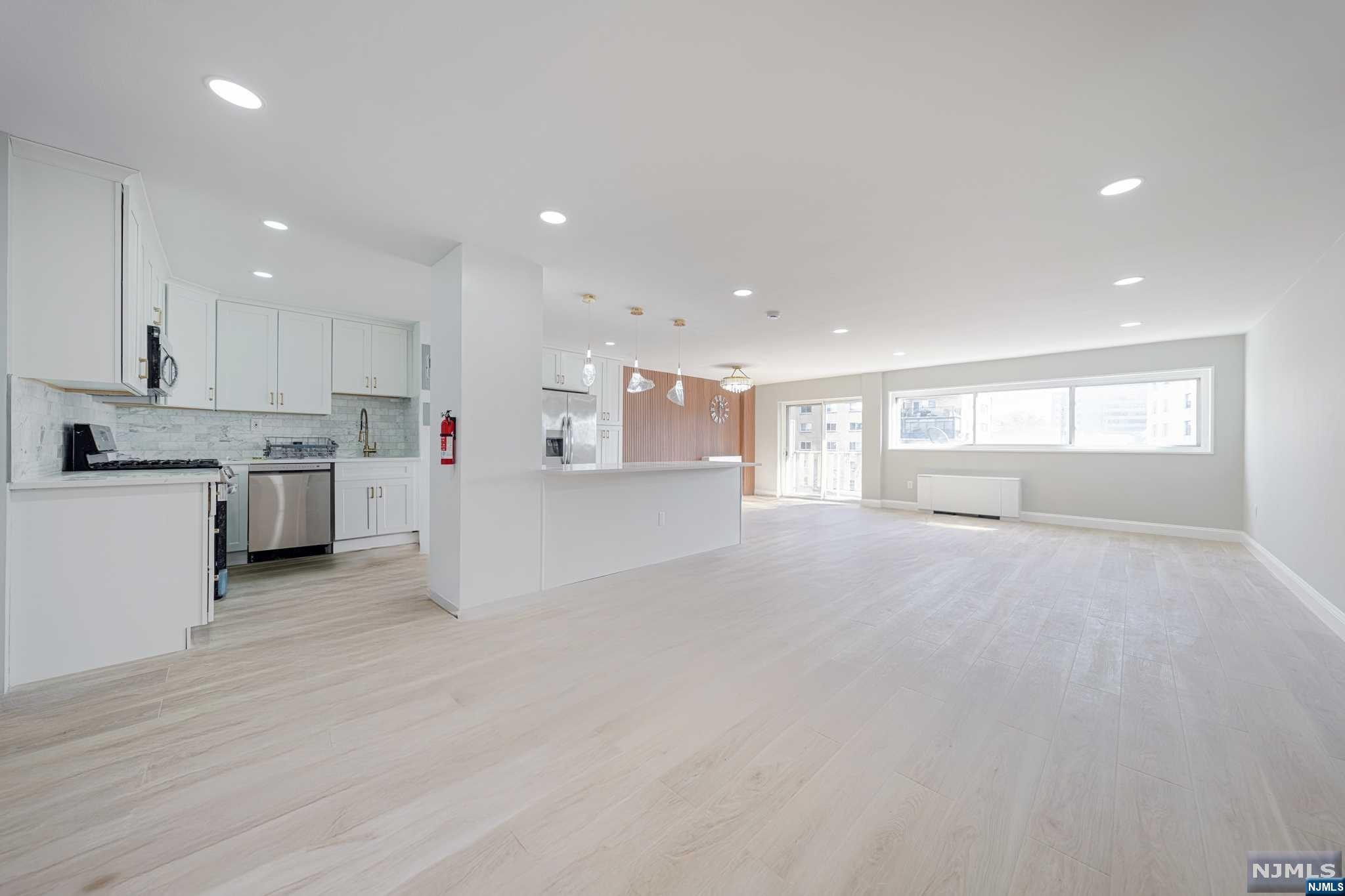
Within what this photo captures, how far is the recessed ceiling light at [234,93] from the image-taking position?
1.84 meters

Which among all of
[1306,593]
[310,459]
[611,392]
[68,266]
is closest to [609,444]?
[611,392]

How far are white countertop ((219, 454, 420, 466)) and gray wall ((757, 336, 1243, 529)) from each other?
7618mm

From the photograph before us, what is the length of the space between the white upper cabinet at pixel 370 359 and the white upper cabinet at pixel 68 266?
2572 mm

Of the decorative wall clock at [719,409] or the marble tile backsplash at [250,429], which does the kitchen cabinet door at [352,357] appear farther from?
the decorative wall clock at [719,409]

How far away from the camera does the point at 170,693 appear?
2230mm

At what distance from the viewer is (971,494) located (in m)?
7.72

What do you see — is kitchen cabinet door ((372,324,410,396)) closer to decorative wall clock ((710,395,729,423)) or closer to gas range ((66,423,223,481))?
gas range ((66,423,223,481))

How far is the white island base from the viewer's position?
151 inches

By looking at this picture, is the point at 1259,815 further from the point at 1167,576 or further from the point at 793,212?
the point at 1167,576

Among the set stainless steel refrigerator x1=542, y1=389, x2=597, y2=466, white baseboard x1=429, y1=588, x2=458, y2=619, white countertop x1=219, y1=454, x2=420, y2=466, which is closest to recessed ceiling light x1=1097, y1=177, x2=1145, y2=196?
white baseboard x1=429, y1=588, x2=458, y2=619

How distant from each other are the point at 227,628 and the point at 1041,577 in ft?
19.6

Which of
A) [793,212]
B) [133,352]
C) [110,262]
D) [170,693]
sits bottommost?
[170,693]

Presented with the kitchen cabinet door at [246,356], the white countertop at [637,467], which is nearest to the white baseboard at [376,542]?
the kitchen cabinet door at [246,356]

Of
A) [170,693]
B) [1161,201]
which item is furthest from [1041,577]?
[170,693]
